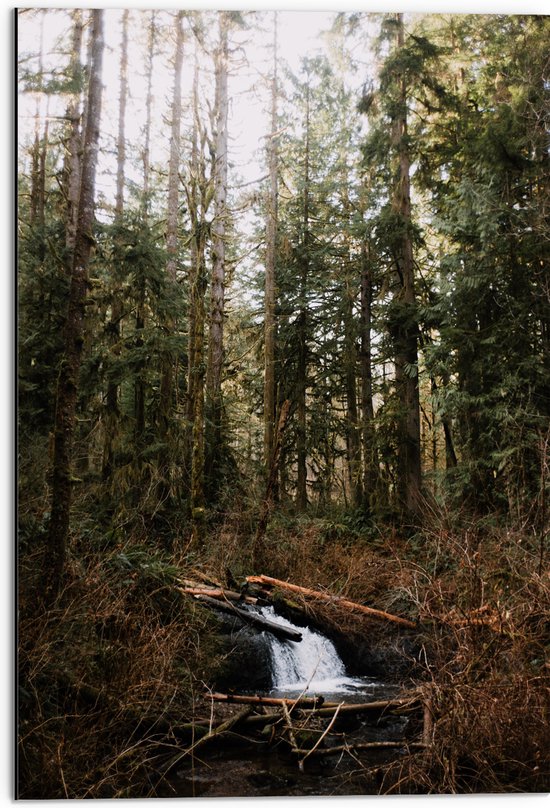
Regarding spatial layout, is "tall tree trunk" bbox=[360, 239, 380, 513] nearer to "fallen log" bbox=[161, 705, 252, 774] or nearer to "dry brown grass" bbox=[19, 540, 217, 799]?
"fallen log" bbox=[161, 705, 252, 774]

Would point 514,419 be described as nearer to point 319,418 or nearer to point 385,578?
point 385,578

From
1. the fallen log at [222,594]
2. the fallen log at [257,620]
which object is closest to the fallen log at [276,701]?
the fallen log at [222,594]

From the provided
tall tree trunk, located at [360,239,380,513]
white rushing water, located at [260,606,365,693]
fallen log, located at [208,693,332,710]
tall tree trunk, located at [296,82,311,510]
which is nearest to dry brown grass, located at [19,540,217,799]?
fallen log, located at [208,693,332,710]

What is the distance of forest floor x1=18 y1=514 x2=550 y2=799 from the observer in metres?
3.13

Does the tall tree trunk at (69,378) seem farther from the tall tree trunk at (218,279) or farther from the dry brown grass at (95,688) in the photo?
the tall tree trunk at (218,279)

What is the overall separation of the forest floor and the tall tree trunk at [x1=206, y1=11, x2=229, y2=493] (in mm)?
2267

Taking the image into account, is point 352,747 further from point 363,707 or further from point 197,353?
point 197,353

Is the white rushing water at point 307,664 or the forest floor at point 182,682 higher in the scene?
the forest floor at point 182,682

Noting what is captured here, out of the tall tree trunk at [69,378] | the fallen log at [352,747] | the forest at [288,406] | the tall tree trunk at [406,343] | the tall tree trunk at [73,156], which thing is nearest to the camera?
the forest at [288,406]

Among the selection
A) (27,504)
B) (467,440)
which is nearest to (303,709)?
(27,504)

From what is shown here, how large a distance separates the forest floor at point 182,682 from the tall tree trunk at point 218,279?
2.27m

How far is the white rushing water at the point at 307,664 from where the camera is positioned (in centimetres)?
478

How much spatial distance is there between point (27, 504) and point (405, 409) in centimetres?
421

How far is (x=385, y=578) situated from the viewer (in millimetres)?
5449
